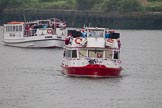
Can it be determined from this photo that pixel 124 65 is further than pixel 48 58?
No

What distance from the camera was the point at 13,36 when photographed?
11356 centimetres

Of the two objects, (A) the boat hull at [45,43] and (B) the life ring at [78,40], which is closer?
(B) the life ring at [78,40]

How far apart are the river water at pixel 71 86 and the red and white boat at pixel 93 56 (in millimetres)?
775

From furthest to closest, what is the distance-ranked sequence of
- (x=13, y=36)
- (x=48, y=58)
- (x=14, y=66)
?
1. (x=13, y=36)
2. (x=48, y=58)
3. (x=14, y=66)

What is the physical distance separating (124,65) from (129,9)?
100m

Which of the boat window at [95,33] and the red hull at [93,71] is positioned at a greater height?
the boat window at [95,33]

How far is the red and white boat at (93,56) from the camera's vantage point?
6838cm

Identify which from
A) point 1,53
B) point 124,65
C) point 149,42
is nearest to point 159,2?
point 149,42

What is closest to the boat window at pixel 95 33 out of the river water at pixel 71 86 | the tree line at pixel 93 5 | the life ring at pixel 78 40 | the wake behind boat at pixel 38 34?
the life ring at pixel 78 40

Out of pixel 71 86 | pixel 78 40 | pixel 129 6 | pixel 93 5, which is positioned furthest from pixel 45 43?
pixel 93 5

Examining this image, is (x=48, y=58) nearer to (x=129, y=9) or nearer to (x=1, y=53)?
(x=1, y=53)

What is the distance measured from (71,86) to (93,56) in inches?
216

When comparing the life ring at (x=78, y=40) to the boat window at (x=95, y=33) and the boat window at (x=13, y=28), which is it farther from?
the boat window at (x=13, y=28)

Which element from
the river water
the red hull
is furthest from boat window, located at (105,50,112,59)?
the river water
